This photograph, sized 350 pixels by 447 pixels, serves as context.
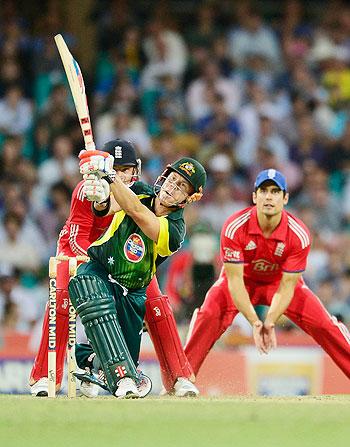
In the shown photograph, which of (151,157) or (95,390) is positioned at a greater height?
(151,157)

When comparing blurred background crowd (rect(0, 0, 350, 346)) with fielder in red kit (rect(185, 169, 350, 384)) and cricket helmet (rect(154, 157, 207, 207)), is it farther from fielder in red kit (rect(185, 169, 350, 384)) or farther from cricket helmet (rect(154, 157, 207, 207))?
cricket helmet (rect(154, 157, 207, 207))

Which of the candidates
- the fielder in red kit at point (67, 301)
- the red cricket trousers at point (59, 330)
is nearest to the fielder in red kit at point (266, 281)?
the fielder in red kit at point (67, 301)

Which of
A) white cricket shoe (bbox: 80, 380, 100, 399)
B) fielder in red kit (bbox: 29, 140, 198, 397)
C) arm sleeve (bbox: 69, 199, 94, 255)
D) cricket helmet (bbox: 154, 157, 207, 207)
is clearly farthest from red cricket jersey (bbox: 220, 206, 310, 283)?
white cricket shoe (bbox: 80, 380, 100, 399)

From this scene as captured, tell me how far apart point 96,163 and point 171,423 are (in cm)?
175

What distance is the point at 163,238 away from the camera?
7.34 meters

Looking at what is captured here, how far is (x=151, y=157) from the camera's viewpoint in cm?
1359

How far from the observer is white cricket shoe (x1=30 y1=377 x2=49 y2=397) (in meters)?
7.63

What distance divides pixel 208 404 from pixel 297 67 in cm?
859

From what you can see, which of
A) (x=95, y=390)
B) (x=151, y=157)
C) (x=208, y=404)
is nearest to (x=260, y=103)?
(x=151, y=157)

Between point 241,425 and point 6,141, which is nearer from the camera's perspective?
point 241,425

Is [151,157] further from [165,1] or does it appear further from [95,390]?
[95,390]

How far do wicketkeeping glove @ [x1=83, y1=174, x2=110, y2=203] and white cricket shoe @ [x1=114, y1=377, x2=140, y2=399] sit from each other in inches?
43.7

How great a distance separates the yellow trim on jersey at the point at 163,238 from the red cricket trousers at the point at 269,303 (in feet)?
4.77

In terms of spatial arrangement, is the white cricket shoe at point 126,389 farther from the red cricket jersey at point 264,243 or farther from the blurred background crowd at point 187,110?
the blurred background crowd at point 187,110
